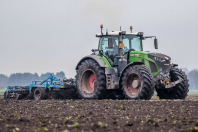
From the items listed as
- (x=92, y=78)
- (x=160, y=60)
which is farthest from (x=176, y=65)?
(x=92, y=78)

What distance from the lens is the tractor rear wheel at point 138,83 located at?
1188 cm

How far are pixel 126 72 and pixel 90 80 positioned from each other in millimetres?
2664

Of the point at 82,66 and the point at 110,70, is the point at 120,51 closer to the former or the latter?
the point at 110,70

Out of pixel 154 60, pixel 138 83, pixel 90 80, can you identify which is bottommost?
pixel 138 83

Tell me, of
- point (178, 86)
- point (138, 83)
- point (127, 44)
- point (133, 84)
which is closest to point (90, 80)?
point (127, 44)

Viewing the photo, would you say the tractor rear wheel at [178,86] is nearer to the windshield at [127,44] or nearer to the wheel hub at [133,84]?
the wheel hub at [133,84]

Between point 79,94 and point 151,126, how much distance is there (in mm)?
9160

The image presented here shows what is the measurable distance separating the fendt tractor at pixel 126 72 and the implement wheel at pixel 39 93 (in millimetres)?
1987

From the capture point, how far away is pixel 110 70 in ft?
44.1

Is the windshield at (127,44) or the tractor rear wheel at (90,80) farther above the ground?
the windshield at (127,44)

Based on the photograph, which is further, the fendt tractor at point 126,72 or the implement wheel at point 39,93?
the implement wheel at point 39,93

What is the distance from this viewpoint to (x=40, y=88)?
16672 millimetres

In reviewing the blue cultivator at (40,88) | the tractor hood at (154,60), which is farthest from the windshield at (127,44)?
the blue cultivator at (40,88)

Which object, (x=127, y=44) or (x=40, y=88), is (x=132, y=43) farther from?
(x=40, y=88)
